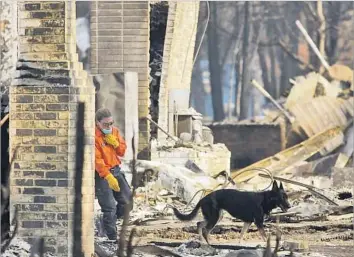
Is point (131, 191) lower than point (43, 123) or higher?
lower

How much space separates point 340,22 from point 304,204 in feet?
59.5

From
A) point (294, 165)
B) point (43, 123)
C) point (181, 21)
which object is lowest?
point (294, 165)

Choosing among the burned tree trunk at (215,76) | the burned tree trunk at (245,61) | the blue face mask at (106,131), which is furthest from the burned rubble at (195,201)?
the burned tree trunk at (245,61)

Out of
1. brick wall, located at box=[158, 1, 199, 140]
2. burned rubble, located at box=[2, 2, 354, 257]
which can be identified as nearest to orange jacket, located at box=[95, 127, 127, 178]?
burned rubble, located at box=[2, 2, 354, 257]

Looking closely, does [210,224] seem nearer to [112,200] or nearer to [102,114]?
[112,200]

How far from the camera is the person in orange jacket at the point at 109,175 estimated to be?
337 inches

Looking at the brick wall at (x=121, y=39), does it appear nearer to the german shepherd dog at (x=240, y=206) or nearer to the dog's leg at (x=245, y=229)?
the german shepherd dog at (x=240, y=206)

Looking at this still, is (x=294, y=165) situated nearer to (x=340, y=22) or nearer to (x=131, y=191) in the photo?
(x=131, y=191)

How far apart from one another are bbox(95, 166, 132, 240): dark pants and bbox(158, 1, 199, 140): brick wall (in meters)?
1.31

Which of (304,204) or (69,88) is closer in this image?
(69,88)

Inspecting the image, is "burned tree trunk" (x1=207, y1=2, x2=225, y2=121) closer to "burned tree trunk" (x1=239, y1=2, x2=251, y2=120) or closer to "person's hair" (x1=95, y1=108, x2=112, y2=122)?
"burned tree trunk" (x1=239, y1=2, x2=251, y2=120)

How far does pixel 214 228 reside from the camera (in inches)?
347

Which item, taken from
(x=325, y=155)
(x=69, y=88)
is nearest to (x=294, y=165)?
(x=325, y=155)

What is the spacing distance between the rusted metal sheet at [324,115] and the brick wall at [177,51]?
3113 mm
